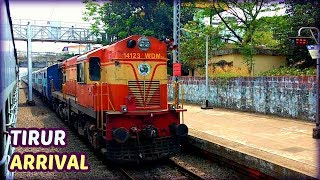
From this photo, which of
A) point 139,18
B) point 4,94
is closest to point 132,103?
point 4,94

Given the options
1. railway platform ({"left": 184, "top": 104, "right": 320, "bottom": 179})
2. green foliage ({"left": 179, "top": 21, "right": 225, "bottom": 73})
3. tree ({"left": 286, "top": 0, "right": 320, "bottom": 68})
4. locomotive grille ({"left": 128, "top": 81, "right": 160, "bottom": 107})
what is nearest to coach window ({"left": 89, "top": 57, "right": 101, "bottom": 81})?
locomotive grille ({"left": 128, "top": 81, "right": 160, "bottom": 107})

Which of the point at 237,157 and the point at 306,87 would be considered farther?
the point at 306,87

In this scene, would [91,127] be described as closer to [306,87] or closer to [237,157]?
[237,157]

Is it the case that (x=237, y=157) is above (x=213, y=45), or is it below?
below

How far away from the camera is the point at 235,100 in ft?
51.1

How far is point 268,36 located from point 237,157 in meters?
20.4

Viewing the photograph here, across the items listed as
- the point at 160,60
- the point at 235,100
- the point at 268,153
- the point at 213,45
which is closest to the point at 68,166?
the point at 160,60

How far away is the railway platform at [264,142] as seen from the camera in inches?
239

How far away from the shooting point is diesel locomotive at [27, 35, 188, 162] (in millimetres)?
7447

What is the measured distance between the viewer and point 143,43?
25.8 ft

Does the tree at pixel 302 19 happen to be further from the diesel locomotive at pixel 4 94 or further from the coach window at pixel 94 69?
the diesel locomotive at pixel 4 94

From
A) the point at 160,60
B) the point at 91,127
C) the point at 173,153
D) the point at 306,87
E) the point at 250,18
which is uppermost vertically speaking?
the point at 250,18

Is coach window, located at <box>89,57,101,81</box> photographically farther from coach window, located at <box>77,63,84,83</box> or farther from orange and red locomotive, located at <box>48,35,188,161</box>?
coach window, located at <box>77,63,84,83</box>

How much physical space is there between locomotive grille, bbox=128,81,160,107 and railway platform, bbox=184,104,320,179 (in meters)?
1.74
